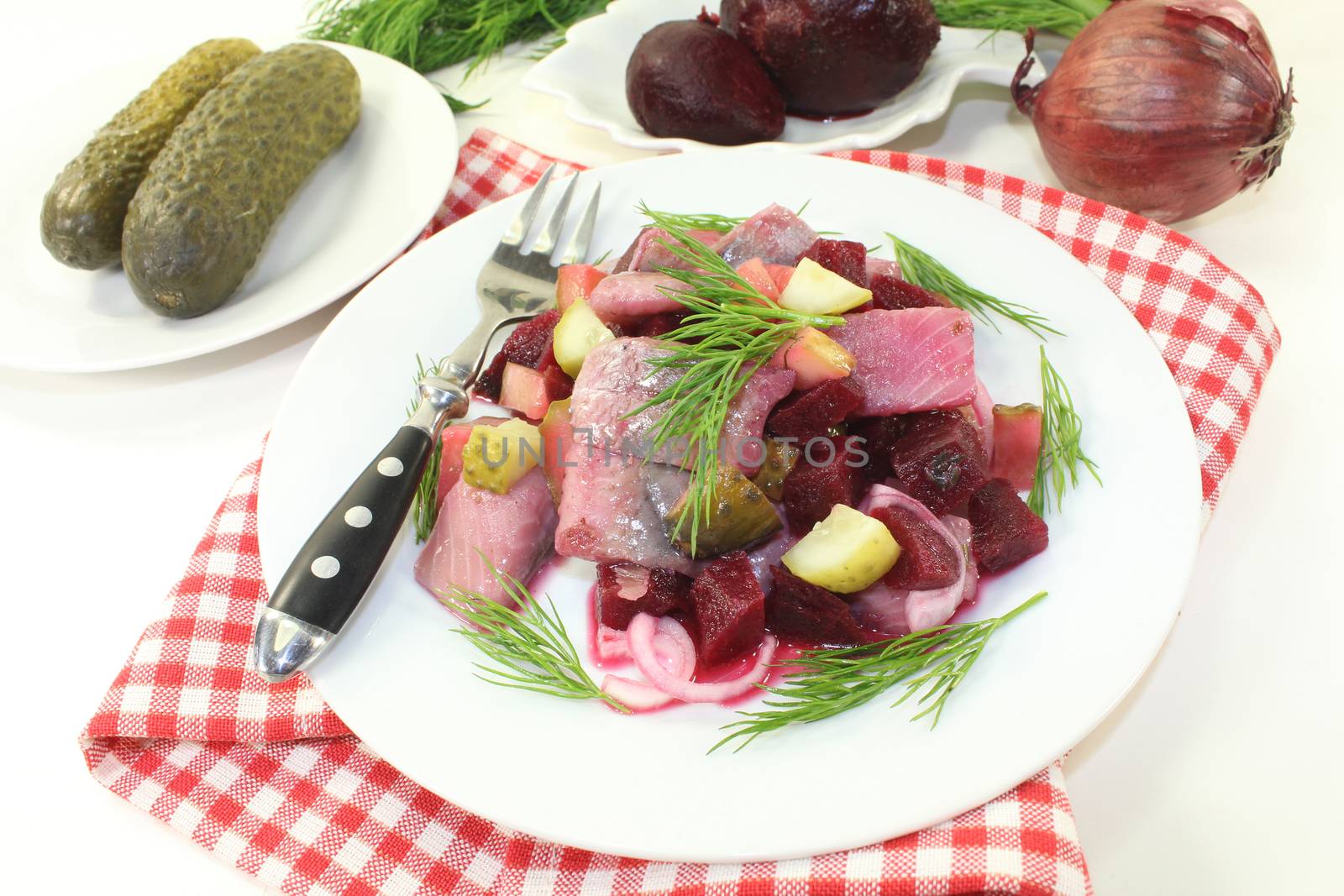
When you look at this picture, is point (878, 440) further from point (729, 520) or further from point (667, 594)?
point (667, 594)

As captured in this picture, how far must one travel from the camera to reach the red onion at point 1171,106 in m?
2.51

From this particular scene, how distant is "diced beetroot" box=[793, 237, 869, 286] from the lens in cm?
217

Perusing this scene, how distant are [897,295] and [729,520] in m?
0.69

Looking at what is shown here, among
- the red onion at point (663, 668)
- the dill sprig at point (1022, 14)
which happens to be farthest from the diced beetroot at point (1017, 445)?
the dill sprig at point (1022, 14)

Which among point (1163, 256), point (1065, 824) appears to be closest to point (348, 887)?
point (1065, 824)

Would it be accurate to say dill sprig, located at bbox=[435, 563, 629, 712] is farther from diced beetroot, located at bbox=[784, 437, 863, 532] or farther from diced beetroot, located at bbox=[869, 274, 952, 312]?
diced beetroot, located at bbox=[869, 274, 952, 312]

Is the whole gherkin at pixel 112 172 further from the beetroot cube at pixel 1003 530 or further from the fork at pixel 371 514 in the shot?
the beetroot cube at pixel 1003 530

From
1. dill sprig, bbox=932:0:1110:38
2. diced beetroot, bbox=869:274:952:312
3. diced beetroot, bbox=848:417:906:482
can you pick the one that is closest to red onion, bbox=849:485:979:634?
diced beetroot, bbox=848:417:906:482

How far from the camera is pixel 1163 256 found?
8.24 ft

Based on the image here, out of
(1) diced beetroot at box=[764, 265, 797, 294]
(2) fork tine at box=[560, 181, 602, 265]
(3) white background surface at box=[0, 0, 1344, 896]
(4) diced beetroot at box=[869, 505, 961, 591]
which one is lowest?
(3) white background surface at box=[0, 0, 1344, 896]

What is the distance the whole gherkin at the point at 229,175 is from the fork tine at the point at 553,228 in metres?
0.85

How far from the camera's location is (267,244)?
3051 mm

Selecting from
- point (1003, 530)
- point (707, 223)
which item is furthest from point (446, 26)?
point (1003, 530)

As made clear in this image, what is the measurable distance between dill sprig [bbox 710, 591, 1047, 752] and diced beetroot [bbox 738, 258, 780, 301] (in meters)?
0.75
